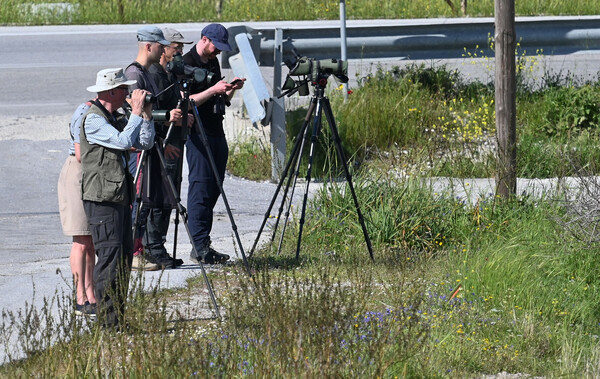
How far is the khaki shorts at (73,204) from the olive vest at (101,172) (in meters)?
A: 0.32

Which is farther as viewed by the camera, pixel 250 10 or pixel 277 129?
pixel 250 10

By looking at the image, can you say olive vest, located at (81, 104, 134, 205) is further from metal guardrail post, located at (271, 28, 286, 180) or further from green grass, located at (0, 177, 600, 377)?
metal guardrail post, located at (271, 28, 286, 180)

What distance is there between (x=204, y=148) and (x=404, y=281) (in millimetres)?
2529

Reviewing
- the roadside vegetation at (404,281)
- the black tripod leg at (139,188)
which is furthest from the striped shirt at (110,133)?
the black tripod leg at (139,188)

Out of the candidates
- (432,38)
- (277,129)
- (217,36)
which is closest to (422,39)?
(432,38)

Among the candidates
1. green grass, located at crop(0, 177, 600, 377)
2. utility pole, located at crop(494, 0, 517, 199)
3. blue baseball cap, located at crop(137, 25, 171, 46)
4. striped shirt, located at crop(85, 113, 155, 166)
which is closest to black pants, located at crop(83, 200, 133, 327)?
green grass, located at crop(0, 177, 600, 377)

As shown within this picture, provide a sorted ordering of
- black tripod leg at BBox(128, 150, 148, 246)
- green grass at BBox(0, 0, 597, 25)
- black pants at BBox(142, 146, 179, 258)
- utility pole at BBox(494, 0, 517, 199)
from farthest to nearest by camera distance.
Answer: green grass at BBox(0, 0, 597, 25), utility pole at BBox(494, 0, 517, 199), black pants at BBox(142, 146, 179, 258), black tripod leg at BBox(128, 150, 148, 246)

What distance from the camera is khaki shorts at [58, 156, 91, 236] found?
6.28 metres

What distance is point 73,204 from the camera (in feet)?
20.7

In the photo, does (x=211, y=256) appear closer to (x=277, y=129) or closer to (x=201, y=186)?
(x=201, y=186)

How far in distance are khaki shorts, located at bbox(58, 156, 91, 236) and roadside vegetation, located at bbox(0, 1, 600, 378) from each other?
56cm

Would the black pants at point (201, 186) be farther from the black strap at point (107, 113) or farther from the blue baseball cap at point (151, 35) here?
the black strap at point (107, 113)

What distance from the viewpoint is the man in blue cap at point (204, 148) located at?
757 cm

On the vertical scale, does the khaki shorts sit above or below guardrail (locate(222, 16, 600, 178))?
→ below
